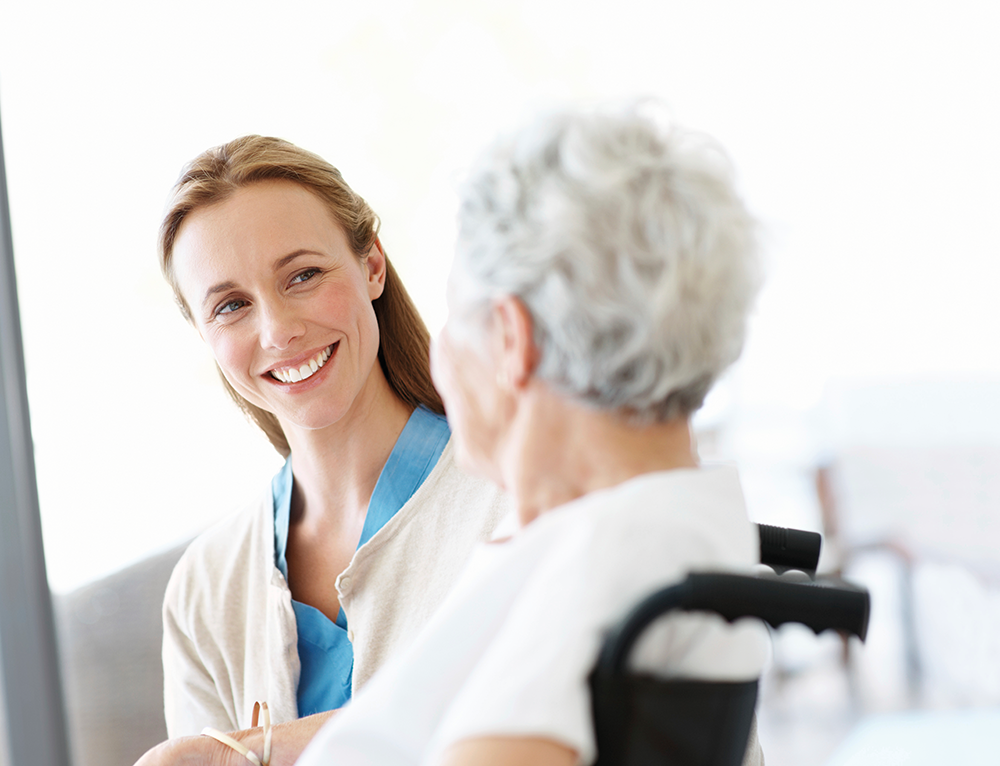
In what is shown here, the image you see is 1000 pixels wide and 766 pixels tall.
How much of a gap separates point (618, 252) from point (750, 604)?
10.1 inches

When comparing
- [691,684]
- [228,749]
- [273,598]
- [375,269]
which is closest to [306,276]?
Result: [375,269]

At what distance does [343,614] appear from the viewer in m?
1.35

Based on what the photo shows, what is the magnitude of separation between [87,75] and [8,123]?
28 cm

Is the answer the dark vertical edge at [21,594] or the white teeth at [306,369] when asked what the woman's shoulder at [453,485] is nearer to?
the white teeth at [306,369]

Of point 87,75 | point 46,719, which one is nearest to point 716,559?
point 46,719

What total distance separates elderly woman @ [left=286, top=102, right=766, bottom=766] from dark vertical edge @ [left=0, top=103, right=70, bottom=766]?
4.42ft

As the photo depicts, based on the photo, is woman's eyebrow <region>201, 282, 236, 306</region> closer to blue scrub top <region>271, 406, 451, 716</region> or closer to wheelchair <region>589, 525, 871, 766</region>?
blue scrub top <region>271, 406, 451, 716</region>

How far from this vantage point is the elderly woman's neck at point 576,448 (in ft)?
2.34

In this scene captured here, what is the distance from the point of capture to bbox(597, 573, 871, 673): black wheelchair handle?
60 centimetres

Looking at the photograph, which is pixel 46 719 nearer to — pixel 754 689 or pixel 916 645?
pixel 754 689

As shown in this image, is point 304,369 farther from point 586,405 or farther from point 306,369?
point 586,405

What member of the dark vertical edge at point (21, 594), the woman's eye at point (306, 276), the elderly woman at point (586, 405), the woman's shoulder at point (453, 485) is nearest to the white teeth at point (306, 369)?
the woman's eye at point (306, 276)

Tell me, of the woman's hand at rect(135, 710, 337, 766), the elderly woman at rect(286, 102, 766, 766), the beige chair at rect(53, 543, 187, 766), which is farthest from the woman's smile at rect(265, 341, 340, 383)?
the beige chair at rect(53, 543, 187, 766)

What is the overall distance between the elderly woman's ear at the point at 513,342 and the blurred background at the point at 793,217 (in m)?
1.74
